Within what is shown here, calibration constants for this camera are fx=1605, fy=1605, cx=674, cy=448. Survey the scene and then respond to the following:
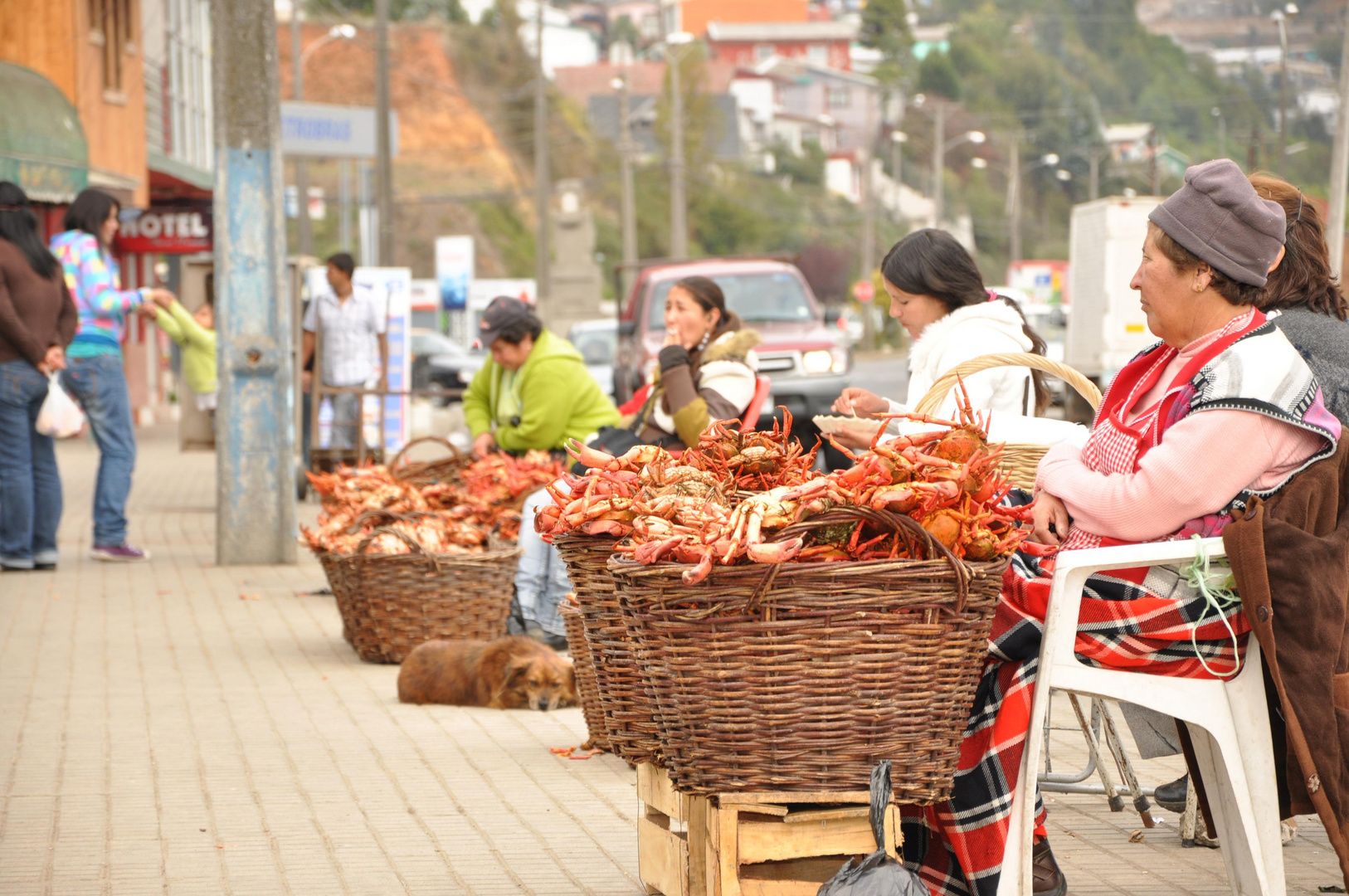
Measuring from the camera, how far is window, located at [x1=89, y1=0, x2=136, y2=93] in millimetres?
23062

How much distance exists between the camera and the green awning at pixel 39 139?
1645cm

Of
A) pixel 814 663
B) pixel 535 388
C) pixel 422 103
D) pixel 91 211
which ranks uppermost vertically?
pixel 422 103

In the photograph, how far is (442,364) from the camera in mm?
34781

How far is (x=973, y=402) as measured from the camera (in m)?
4.94

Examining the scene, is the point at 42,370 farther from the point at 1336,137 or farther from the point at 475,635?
the point at 1336,137

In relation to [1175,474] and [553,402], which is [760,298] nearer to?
[553,402]


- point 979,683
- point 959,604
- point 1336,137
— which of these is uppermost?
point 1336,137

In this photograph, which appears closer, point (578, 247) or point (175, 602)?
point (175, 602)

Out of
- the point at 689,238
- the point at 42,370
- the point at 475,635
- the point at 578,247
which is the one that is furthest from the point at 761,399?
the point at 689,238

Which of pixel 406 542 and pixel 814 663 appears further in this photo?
pixel 406 542

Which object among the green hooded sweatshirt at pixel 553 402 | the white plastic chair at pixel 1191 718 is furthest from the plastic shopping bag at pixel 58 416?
the white plastic chair at pixel 1191 718

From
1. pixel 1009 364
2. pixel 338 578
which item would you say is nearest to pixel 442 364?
pixel 338 578

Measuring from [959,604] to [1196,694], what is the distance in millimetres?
638

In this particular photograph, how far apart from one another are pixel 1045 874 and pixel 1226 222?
1.64 metres
